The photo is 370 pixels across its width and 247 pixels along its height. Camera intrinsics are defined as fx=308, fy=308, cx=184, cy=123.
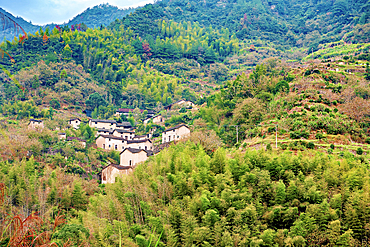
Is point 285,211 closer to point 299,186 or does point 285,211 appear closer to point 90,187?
point 299,186

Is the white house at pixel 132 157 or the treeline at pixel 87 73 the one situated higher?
the treeline at pixel 87 73

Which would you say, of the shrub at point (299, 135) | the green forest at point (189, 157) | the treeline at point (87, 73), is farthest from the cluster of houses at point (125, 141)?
the shrub at point (299, 135)

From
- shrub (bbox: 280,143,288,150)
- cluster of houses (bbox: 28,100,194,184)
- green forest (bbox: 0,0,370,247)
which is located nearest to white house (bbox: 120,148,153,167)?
cluster of houses (bbox: 28,100,194,184)

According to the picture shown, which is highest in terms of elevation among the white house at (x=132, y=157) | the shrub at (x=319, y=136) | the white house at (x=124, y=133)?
the shrub at (x=319, y=136)

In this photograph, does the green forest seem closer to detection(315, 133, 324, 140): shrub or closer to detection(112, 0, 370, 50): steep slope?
detection(315, 133, 324, 140): shrub

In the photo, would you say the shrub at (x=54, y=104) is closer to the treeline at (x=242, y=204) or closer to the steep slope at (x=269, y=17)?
the treeline at (x=242, y=204)

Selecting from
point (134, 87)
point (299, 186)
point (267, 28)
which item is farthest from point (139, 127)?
point (267, 28)
